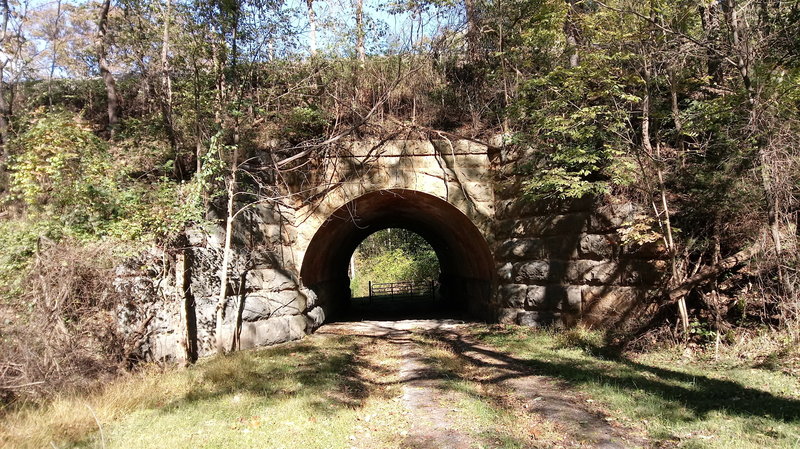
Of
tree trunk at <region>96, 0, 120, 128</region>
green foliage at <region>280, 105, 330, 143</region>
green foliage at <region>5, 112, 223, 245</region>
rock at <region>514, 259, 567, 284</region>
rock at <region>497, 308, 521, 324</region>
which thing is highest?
tree trunk at <region>96, 0, 120, 128</region>

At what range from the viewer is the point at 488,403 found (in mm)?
5691

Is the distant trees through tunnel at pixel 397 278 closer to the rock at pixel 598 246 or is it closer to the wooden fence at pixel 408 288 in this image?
the wooden fence at pixel 408 288

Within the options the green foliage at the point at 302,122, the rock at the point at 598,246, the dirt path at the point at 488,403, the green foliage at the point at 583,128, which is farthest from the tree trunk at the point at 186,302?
the rock at the point at 598,246

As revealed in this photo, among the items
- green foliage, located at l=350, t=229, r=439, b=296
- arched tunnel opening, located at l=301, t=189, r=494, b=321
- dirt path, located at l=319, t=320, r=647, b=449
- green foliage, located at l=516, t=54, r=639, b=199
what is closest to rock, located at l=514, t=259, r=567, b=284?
arched tunnel opening, located at l=301, t=189, r=494, b=321

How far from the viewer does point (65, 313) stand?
19.1 ft

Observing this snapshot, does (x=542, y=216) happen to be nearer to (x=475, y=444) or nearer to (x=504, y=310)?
(x=504, y=310)

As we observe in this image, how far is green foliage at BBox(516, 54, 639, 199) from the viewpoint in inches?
297

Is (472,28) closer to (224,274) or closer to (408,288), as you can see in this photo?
(224,274)

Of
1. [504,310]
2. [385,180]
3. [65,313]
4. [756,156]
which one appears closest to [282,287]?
[385,180]

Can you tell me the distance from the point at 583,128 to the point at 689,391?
4226mm

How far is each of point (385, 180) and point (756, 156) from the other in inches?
260

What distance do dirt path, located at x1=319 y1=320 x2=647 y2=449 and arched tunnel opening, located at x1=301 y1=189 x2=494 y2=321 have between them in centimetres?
295

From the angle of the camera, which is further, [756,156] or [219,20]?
[219,20]

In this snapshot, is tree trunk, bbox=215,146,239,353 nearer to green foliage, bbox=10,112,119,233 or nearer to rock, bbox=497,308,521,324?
A: green foliage, bbox=10,112,119,233
